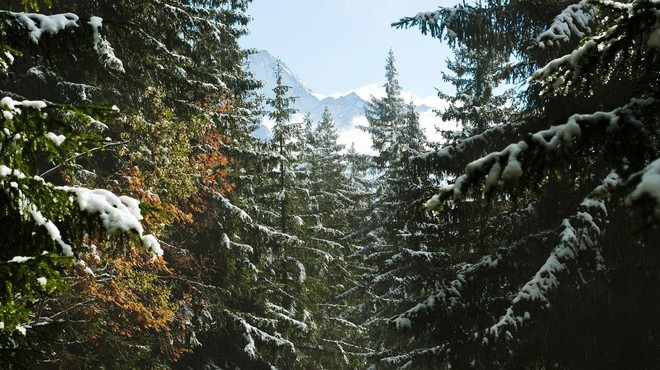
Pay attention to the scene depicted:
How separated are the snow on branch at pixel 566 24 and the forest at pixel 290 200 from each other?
3 cm

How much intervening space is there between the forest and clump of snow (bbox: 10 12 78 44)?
0.02m

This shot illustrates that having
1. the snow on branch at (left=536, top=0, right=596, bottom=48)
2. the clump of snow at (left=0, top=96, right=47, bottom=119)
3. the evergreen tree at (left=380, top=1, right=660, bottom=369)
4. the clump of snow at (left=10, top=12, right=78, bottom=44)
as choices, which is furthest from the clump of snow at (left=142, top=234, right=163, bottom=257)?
the snow on branch at (left=536, top=0, right=596, bottom=48)

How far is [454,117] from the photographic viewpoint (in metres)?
20.6

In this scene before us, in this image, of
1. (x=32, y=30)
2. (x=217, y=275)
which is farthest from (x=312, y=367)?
(x=32, y=30)

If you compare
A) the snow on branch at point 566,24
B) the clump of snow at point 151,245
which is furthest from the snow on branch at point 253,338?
the clump of snow at point 151,245

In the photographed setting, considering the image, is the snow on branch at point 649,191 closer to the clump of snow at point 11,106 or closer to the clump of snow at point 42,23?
the clump of snow at point 11,106

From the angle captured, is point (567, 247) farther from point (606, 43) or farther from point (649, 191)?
point (649, 191)

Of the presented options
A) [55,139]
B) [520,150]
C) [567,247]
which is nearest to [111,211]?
[55,139]

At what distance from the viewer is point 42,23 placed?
4344 millimetres

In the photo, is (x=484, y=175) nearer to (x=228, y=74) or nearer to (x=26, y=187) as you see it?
(x=26, y=187)

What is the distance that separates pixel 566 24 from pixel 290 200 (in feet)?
47.4

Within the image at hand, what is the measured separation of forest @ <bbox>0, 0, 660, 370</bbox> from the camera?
3.12 metres

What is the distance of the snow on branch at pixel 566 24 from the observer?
7621 millimetres

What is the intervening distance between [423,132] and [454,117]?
10075 mm
